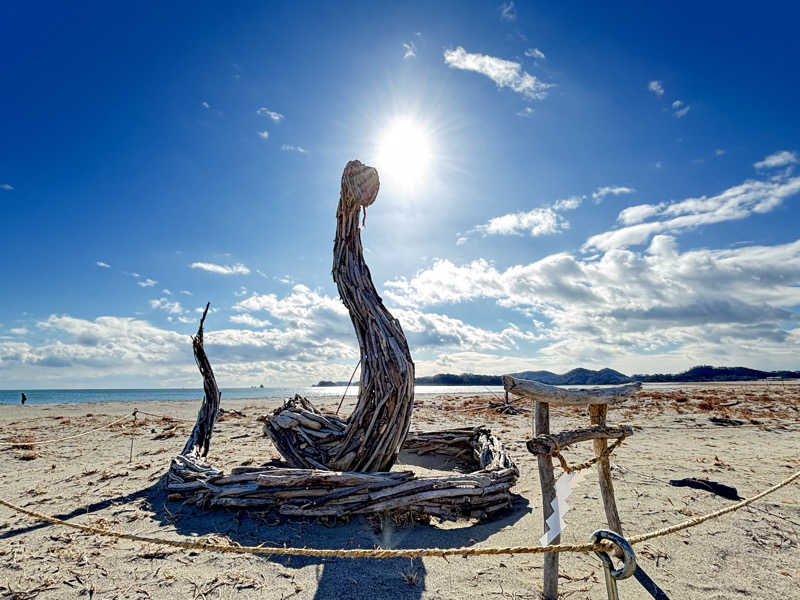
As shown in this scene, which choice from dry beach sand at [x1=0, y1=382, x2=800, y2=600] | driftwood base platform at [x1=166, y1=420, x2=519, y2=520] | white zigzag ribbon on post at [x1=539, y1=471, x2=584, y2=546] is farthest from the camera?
driftwood base platform at [x1=166, y1=420, x2=519, y2=520]

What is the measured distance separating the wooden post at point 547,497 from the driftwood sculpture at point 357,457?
1.69m

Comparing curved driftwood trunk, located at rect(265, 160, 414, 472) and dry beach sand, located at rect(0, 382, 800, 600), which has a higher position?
curved driftwood trunk, located at rect(265, 160, 414, 472)

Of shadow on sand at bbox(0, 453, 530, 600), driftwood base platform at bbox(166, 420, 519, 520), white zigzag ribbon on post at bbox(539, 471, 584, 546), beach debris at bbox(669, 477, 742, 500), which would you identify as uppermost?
white zigzag ribbon on post at bbox(539, 471, 584, 546)

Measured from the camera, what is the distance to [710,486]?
571 cm

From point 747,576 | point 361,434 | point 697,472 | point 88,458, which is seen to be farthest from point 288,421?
point 697,472

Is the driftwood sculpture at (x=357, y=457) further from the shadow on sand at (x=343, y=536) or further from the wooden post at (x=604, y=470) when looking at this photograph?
the wooden post at (x=604, y=470)

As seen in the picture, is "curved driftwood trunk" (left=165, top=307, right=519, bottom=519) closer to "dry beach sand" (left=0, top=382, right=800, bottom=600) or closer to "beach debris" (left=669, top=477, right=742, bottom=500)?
"dry beach sand" (left=0, top=382, right=800, bottom=600)

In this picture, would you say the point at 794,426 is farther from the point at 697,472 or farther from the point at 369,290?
the point at 369,290

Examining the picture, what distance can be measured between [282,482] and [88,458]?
6.94m

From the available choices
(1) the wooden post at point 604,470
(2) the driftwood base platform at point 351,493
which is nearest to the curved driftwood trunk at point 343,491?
(2) the driftwood base platform at point 351,493

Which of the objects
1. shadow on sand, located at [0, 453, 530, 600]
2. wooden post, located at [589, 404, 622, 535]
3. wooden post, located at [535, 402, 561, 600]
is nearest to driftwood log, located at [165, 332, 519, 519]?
shadow on sand, located at [0, 453, 530, 600]

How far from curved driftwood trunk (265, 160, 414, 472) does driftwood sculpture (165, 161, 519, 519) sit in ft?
0.05

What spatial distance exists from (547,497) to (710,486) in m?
4.03

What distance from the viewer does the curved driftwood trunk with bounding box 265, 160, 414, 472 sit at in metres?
5.62
